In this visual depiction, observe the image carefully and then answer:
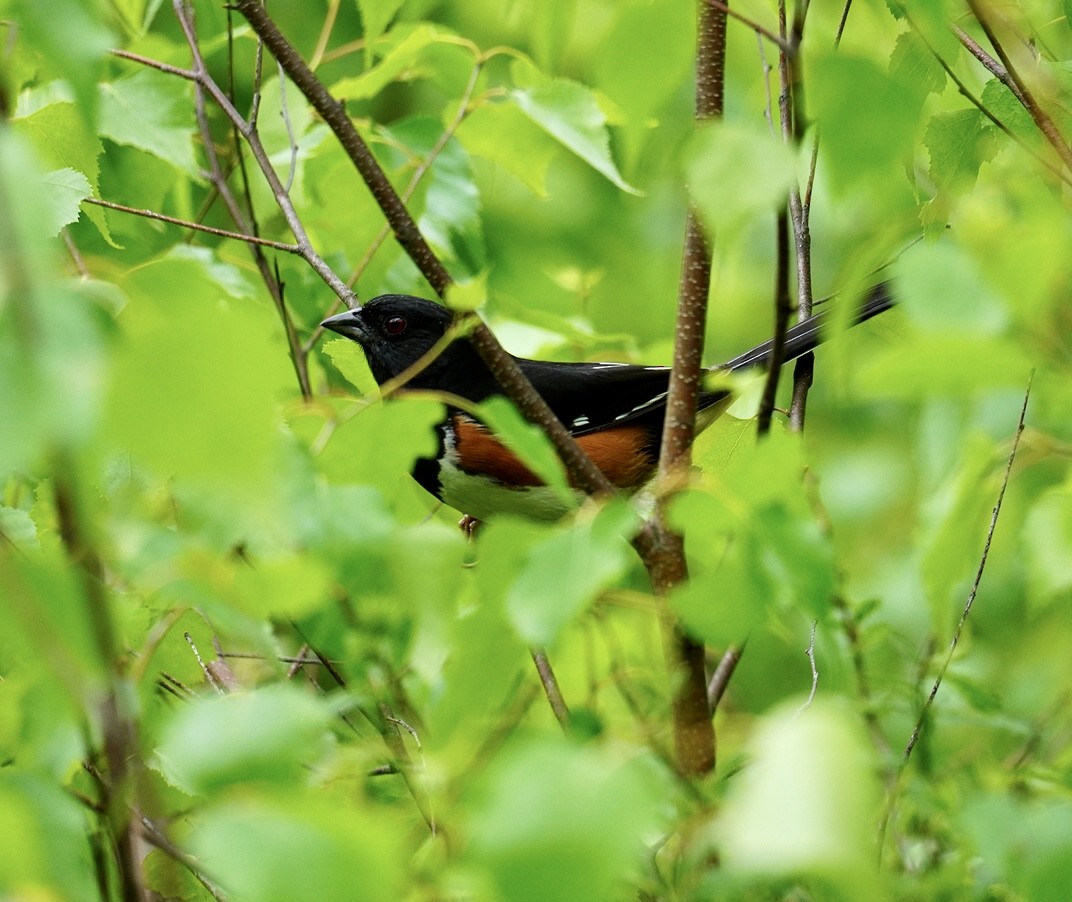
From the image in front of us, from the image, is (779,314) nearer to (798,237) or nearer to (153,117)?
(798,237)

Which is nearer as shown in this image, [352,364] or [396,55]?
[352,364]

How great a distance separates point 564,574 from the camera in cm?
101

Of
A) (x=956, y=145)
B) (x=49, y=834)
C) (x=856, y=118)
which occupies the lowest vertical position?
(x=49, y=834)

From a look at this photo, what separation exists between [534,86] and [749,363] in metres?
1.15

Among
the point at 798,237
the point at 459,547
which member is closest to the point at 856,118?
the point at 459,547

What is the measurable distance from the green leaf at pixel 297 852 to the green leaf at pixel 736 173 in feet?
1.66

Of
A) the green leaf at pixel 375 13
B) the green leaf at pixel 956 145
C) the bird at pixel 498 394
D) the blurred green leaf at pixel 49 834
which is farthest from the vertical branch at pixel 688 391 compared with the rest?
the bird at pixel 498 394

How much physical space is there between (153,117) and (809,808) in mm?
1796

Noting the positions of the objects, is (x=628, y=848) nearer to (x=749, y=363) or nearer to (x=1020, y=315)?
(x=1020, y=315)

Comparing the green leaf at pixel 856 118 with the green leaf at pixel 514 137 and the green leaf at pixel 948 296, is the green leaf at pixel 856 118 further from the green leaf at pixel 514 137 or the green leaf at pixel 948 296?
the green leaf at pixel 514 137

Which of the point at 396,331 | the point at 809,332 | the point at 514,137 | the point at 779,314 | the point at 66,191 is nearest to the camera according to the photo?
the point at 779,314

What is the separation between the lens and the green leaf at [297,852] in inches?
28.5

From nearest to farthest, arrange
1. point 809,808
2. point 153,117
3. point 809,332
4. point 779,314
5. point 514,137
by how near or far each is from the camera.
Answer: point 809,808 < point 779,314 < point 153,117 < point 514,137 < point 809,332

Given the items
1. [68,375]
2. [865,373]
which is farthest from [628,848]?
→ [68,375]
